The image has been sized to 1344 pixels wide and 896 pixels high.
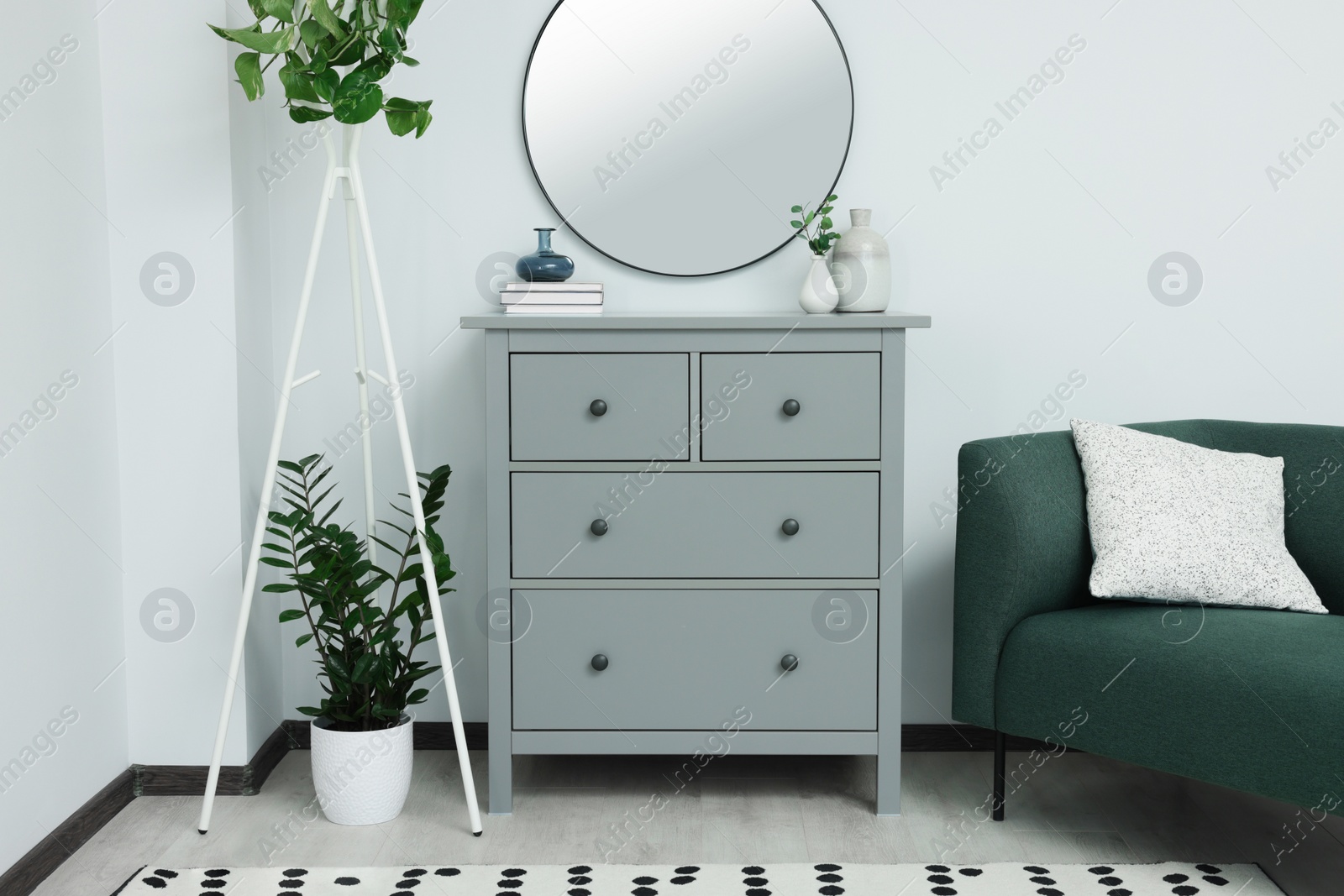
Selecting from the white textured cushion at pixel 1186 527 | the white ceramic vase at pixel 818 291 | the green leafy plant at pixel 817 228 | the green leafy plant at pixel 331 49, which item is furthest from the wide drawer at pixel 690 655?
the green leafy plant at pixel 331 49

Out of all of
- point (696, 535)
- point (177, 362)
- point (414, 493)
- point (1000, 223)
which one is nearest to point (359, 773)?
point (414, 493)

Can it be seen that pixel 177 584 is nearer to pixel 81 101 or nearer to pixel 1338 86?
pixel 81 101

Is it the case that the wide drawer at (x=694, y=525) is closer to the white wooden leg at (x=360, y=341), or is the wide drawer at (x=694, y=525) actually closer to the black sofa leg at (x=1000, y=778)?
the white wooden leg at (x=360, y=341)

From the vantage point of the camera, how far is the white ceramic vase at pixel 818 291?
7.79ft

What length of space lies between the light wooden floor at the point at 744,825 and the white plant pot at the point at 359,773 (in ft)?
0.14

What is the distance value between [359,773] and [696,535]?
868mm

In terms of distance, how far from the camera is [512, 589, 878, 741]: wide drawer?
7.24ft

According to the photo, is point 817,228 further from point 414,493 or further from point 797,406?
point 414,493

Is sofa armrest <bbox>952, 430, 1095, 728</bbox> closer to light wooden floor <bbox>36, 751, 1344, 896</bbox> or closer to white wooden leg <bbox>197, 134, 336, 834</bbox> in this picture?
light wooden floor <bbox>36, 751, 1344, 896</bbox>

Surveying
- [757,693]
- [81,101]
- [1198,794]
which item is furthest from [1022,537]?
[81,101]

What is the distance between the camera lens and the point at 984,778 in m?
2.51

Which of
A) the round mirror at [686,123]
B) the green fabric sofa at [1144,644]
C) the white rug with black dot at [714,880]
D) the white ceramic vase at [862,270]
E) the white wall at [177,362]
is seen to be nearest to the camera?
the green fabric sofa at [1144,644]

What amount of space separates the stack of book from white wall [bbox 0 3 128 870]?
0.89 m

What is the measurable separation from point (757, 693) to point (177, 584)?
4.37 feet
